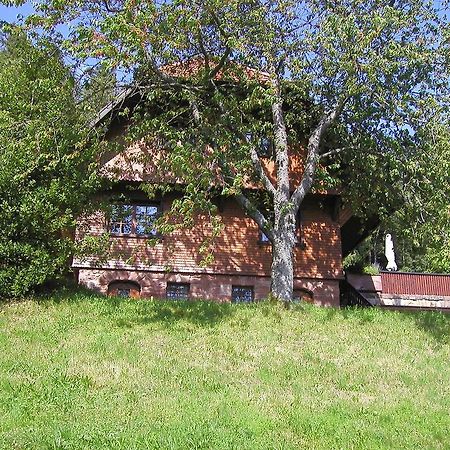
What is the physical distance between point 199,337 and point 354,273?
1622 cm

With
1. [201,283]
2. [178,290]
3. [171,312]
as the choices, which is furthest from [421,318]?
[178,290]

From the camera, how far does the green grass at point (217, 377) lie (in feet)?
25.5

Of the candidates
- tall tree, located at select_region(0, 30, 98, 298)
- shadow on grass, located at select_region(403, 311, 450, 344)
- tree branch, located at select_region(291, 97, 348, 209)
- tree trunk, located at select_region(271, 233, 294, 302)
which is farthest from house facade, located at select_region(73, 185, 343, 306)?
shadow on grass, located at select_region(403, 311, 450, 344)

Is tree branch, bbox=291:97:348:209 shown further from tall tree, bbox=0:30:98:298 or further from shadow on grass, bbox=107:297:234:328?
tall tree, bbox=0:30:98:298

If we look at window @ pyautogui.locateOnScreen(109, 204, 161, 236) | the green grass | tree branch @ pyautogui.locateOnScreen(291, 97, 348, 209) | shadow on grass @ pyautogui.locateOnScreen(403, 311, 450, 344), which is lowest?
the green grass

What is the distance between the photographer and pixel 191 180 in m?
15.4

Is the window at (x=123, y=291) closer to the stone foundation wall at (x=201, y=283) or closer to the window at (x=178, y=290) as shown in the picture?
the stone foundation wall at (x=201, y=283)

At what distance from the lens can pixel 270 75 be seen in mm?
→ 16812

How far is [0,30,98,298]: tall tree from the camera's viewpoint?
15.2 m

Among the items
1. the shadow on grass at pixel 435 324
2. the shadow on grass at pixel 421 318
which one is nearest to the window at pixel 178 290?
the shadow on grass at pixel 421 318

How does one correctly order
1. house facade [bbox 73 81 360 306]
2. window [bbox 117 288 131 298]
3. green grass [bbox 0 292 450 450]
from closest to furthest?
green grass [bbox 0 292 450 450] < house facade [bbox 73 81 360 306] < window [bbox 117 288 131 298]

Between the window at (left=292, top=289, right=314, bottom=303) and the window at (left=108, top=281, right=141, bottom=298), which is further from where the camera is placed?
the window at (left=292, top=289, right=314, bottom=303)

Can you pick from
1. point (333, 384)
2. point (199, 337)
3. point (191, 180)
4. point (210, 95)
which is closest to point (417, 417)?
point (333, 384)

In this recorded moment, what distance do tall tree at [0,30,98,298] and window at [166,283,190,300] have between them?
17.7 ft
